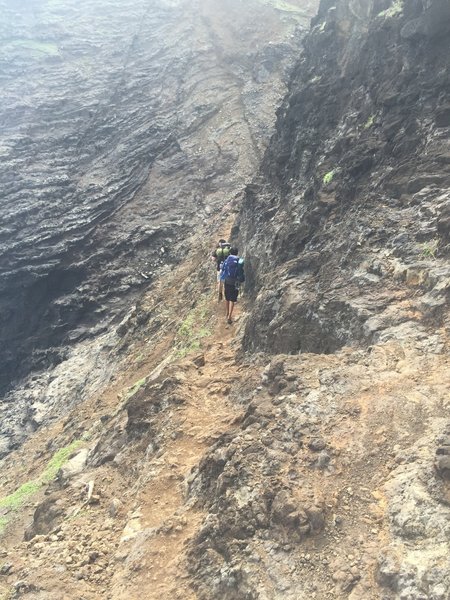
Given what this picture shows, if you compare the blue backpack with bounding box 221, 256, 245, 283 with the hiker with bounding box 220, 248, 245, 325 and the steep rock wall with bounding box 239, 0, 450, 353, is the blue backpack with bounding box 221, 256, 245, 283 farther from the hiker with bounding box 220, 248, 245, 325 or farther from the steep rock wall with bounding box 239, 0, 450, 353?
the steep rock wall with bounding box 239, 0, 450, 353

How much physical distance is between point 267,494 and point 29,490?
753cm

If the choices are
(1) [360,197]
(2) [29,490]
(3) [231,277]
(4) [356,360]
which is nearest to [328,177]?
(1) [360,197]

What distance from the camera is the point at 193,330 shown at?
1385 centimetres

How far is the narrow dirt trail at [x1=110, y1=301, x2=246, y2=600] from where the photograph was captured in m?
5.97

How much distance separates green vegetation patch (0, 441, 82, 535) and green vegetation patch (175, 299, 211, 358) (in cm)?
327

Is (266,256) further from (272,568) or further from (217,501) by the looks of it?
(272,568)

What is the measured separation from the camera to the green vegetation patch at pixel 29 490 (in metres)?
10.7

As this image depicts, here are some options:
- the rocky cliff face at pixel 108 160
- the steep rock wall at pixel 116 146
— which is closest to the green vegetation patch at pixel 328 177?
the rocky cliff face at pixel 108 160

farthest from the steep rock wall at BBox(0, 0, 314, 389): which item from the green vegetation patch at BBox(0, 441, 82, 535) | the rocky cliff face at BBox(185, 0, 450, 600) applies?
the rocky cliff face at BBox(185, 0, 450, 600)

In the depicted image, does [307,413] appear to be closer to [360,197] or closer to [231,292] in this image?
[360,197]

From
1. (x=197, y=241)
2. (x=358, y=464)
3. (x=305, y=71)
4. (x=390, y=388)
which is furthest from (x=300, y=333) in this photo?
(x=197, y=241)

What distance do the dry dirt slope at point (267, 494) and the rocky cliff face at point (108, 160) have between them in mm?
9833

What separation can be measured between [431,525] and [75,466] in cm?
734

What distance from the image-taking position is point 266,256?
13.9 meters
